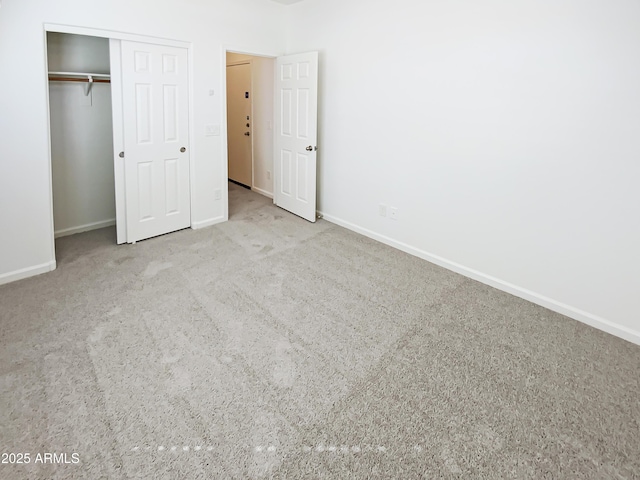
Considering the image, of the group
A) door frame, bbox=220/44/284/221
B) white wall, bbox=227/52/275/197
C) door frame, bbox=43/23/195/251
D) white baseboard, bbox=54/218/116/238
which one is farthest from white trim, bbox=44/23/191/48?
white baseboard, bbox=54/218/116/238

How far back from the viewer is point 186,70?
4078mm

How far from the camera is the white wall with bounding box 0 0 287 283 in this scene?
9.66 feet

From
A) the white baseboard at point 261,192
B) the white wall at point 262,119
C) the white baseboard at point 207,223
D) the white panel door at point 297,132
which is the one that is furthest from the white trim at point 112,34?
the white baseboard at point 261,192

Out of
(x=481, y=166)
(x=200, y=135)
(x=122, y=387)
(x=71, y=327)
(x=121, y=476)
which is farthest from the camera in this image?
(x=200, y=135)

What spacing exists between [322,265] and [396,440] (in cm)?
201

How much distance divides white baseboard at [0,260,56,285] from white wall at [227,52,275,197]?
3.11 metres

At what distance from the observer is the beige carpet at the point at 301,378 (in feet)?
5.65

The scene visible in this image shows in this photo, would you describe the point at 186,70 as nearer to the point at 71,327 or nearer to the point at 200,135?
the point at 200,135

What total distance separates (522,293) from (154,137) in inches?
146

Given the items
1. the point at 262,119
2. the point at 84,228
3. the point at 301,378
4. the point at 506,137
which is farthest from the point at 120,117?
the point at 506,137

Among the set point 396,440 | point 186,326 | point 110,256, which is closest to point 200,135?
point 110,256

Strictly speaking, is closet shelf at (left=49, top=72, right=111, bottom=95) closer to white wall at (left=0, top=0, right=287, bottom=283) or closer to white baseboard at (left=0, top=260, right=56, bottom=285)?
white wall at (left=0, top=0, right=287, bottom=283)

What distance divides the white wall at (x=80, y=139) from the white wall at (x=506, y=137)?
98.5 inches

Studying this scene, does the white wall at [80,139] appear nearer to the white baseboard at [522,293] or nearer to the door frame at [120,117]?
the door frame at [120,117]
